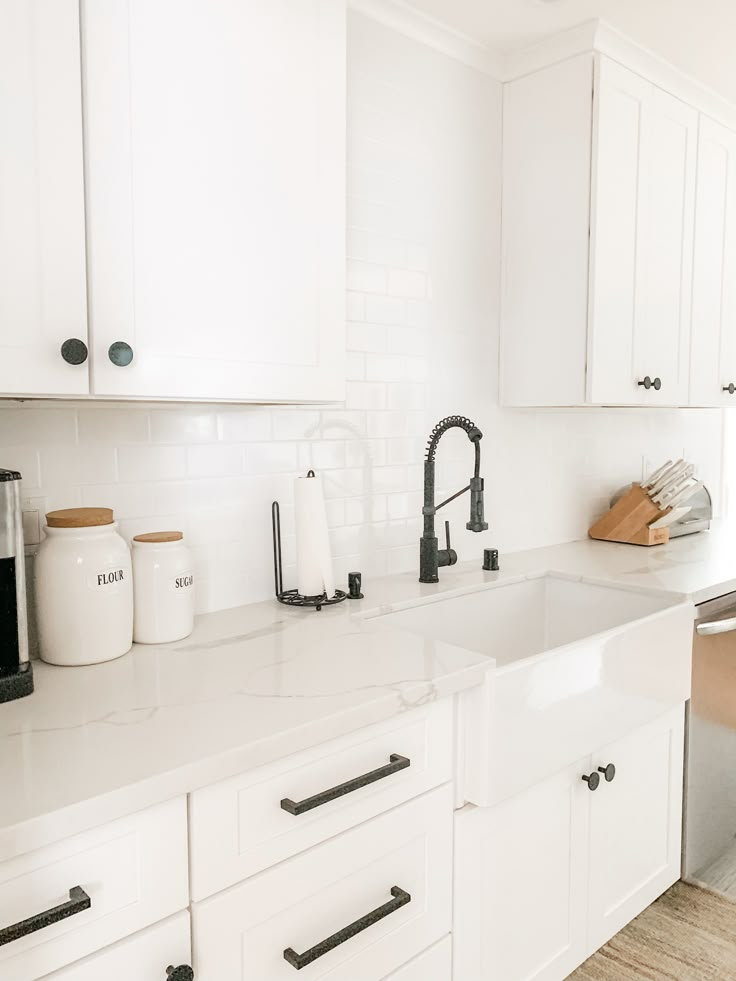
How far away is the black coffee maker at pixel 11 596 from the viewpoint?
3.84 ft

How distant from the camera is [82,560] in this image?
4.42 ft

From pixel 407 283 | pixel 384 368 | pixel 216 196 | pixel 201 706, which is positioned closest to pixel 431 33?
pixel 407 283

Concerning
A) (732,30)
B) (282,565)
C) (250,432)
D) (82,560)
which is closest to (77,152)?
(82,560)

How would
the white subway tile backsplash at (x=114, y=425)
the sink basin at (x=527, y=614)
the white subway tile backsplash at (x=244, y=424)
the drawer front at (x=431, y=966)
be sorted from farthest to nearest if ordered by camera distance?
the sink basin at (x=527, y=614), the white subway tile backsplash at (x=244, y=424), the white subway tile backsplash at (x=114, y=425), the drawer front at (x=431, y=966)

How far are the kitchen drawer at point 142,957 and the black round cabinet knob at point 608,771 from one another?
41.3 inches

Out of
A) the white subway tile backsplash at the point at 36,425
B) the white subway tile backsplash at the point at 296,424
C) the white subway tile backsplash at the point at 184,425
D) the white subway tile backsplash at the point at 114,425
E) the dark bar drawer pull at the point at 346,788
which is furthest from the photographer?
the white subway tile backsplash at the point at 296,424

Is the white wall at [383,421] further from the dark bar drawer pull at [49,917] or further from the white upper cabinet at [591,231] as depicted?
the dark bar drawer pull at [49,917]

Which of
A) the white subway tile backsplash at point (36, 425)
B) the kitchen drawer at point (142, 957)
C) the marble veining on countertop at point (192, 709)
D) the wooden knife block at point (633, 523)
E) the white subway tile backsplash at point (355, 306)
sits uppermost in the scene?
the white subway tile backsplash at point (355, 306)

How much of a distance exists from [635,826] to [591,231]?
1.59 meters

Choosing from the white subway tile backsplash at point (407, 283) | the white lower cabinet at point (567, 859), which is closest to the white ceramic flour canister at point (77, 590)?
the white lower cabinet at point (567, 859)

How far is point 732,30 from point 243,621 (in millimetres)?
2097

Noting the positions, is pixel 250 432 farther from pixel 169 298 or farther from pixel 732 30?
pixel 732 30

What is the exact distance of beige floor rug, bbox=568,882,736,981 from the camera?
71.8 inches

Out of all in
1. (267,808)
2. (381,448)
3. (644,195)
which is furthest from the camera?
(644,195)
